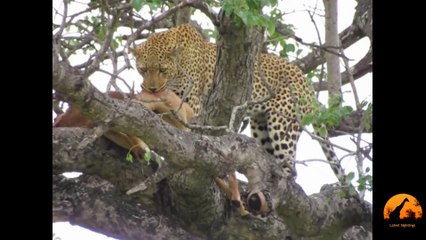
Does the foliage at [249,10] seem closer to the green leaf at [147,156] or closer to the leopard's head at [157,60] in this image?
the green leaf at [147,156]

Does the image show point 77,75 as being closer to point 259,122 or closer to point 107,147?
point 107,147

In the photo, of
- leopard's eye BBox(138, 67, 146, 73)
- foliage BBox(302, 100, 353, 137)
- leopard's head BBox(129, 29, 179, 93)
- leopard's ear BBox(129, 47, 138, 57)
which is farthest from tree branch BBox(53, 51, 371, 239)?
leopard's eye BBox(138, 67, 146, 73)

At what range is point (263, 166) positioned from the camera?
5.29 m

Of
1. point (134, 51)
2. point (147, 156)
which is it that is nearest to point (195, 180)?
point (147, 156)

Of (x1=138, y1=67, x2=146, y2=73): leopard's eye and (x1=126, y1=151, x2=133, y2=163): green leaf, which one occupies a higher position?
(x1=138, y1=67, x2=146, y2=73): leopard's eye

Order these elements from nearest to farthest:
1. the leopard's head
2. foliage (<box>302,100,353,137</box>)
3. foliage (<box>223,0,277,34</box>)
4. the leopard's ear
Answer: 1. foliage (<box>223,0,277,34</box>)
2. foliage (<box>302,100,353,137</box>)
3. the leopard's ear
4. the leopard's head
